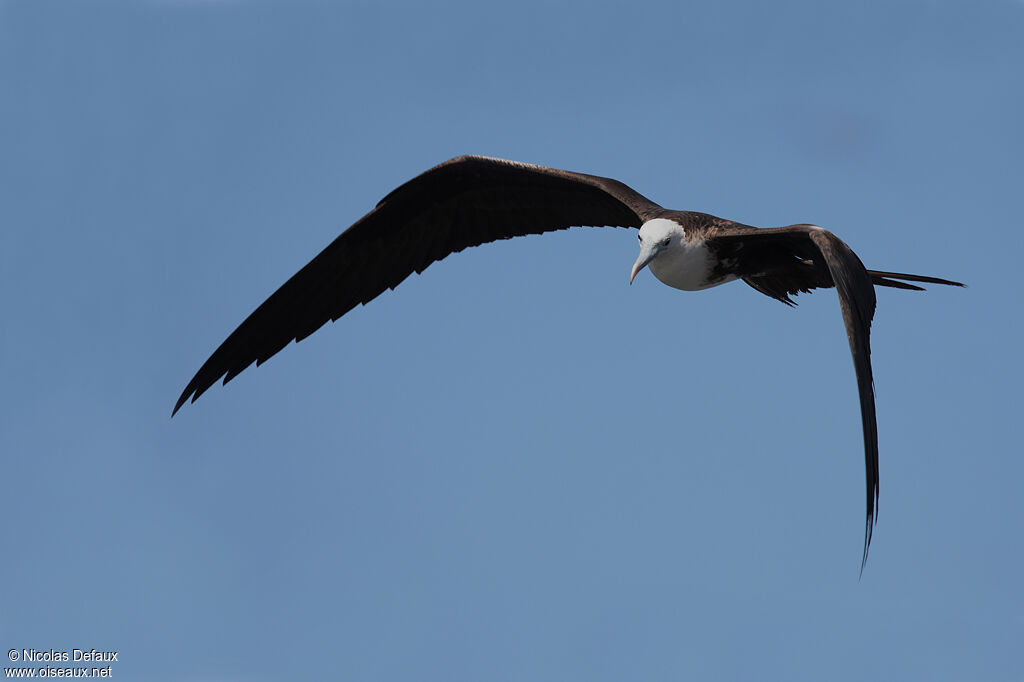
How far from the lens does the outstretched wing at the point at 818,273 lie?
21.9ft

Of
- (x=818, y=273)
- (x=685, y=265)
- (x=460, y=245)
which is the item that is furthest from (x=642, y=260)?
(x=460, y=245)

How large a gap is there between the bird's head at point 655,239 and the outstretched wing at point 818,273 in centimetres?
33

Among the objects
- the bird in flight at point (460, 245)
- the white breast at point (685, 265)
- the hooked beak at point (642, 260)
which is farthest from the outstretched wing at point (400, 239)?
the hooked beak at point (642, 260)

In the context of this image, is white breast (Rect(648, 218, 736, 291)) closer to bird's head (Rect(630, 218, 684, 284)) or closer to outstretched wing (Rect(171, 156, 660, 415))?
bird's head (Rect(630, 218, 684, 284))

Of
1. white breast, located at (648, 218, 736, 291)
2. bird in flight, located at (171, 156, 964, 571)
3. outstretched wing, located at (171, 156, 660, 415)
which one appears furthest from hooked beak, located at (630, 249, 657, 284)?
outstretched wing, located at (171, 156, 660, 415)

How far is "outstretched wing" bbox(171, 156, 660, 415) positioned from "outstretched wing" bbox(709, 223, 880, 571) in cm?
116

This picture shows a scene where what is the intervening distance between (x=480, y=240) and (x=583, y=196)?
948 millimetres

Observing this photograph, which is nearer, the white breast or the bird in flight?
the white breast

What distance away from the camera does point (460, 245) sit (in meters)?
9.99

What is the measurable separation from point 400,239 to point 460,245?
51 centimetres

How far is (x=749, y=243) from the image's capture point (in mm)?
8734

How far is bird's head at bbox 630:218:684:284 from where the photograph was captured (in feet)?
27.7

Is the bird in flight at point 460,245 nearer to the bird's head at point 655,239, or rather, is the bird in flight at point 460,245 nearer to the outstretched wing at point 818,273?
the outstretched wing at point 818,273

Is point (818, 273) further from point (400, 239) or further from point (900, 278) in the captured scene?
point (400, 239)
